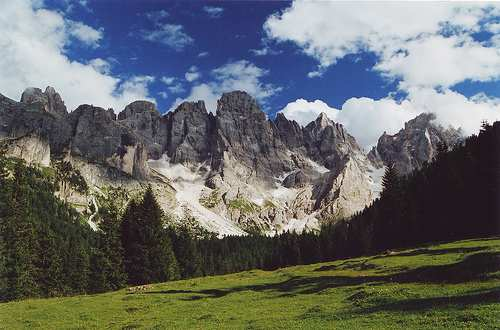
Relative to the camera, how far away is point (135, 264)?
84.1 m

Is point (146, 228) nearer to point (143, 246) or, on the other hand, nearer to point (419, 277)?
point (143, 246)

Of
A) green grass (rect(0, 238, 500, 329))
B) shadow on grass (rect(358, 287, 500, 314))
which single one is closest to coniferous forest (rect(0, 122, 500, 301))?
green grass (rect(0, 238, 500, 329))

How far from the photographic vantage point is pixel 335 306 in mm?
32875

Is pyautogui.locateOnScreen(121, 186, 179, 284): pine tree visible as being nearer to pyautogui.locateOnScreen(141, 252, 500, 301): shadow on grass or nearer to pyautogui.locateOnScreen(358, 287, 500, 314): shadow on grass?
pyautogui.locateOnScreen(141, 252, 500, 301): shadow on grass

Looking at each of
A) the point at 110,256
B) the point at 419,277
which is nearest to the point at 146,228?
the point at 110,256

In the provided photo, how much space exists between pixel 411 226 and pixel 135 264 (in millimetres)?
59098

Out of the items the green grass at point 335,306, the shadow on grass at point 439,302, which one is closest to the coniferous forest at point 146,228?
the green grass at point 335,306

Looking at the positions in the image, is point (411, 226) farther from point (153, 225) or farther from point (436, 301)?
point (436, 301)

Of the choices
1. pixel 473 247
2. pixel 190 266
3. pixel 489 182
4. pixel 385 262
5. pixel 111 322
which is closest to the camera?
pixel 111 322

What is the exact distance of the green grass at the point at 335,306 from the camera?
24844mm

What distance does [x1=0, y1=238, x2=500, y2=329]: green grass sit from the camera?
2484cm

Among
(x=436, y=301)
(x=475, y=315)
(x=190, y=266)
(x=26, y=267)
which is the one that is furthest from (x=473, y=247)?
(x=190, y=266)

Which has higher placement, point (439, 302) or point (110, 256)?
point (110, 256)

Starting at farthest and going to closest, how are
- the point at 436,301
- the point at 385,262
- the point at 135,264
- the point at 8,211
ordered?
the point at 135,264 < the point at 8,211 < the point at 385,262 < the point at 436,301
